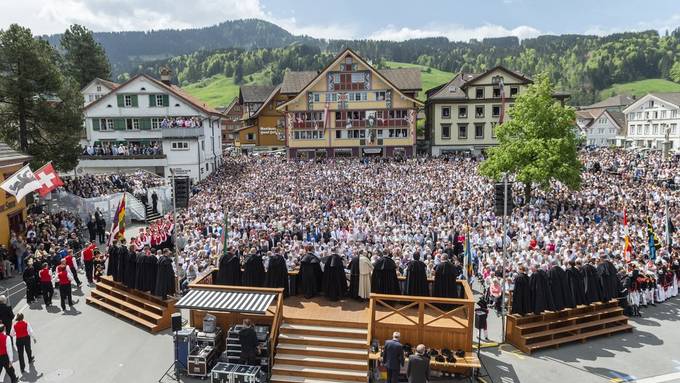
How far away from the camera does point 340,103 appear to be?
186 feet

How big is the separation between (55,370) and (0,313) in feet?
7.70

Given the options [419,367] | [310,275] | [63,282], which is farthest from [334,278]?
[63,282]

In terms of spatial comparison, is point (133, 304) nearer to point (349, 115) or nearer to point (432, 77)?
point (349, 115)

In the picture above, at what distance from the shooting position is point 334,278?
1519cm

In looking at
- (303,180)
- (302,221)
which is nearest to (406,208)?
(302,221)

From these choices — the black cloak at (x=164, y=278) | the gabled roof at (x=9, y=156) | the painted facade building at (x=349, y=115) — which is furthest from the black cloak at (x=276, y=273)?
the painted facade building at (x=349, y=115)

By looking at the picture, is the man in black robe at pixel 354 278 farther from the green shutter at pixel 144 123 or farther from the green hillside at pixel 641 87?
the green hillside at pixel 641 87

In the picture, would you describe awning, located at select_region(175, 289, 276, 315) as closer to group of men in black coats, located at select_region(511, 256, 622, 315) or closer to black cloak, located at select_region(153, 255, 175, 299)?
black cloak, located at select_region(153, 255, 175, 299)

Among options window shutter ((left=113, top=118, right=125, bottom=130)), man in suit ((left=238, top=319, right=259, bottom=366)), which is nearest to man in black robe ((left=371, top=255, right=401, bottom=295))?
man in suit ((left=238, top=319, right=259, bottom=366))

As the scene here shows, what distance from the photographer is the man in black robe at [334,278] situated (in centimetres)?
1508

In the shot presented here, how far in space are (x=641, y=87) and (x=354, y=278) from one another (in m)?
165

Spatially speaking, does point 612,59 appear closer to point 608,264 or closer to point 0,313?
point 608,264

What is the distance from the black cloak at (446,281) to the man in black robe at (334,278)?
2904 mm

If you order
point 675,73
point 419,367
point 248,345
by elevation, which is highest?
point 675,73
